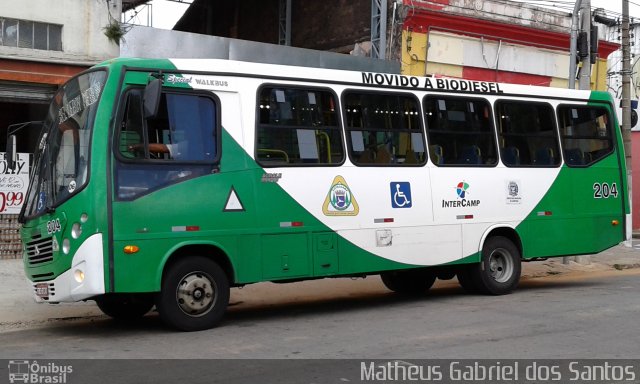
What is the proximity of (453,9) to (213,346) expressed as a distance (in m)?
15.6

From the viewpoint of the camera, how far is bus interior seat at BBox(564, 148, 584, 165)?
1331 cm

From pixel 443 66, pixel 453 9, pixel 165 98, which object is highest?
Result: pixel 453 9

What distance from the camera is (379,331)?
9.28 meters

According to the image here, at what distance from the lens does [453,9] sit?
71.1 feet

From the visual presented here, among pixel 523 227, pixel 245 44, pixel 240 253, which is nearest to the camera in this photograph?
pixel 240 253

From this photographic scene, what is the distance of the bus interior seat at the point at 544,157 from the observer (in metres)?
12.9

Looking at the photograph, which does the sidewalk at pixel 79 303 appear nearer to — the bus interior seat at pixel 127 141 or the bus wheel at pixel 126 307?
the bus wheel at pixel 126 307

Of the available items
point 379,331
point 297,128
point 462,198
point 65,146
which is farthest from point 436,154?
point 65,146

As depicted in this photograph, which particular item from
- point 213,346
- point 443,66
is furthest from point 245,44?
point 213,346

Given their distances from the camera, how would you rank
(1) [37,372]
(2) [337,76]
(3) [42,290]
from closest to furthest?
(1) [37,372] → (3) [42,290] → (2) [337,76]

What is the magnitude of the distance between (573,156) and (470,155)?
7.67ft

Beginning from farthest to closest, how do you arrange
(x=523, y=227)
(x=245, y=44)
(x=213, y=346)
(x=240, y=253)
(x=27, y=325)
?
1. (x=245, y=44)
2. (x=523, y=227)
3. (x=27, y=325)
4. (x=240, y=253)
5. (x=213, y=346)

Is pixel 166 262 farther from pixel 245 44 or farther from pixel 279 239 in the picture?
pixel 245 44

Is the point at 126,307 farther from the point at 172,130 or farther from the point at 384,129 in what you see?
Result: the point at 384,129
